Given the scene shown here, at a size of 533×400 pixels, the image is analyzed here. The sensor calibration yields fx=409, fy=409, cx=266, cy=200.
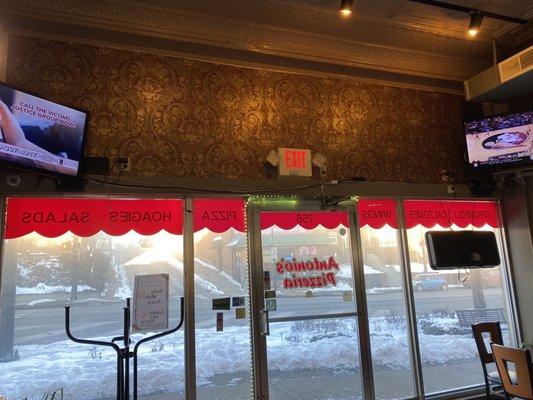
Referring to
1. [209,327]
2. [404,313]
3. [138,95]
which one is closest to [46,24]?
[138,95]

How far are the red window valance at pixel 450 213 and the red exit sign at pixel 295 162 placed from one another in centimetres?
124

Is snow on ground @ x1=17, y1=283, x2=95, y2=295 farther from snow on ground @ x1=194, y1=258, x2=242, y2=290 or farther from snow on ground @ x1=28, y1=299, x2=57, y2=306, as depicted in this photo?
snow on ground @ x1=194, y1=258, x2=242, y2=290

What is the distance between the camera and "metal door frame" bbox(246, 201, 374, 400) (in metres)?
3.55

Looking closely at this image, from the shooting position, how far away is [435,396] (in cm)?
408

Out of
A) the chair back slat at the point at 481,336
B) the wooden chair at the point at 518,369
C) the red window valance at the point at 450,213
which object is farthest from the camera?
the red window valance at the point at 450,213

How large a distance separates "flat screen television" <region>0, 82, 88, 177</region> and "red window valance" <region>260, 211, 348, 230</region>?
66.7 inches

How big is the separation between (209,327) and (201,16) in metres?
2.77

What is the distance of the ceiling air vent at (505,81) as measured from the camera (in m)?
3.93

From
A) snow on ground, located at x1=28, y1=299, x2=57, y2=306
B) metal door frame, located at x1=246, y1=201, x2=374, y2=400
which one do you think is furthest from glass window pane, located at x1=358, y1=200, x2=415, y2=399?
snow on ground, located at x1=28, y1=299, x2=57, y2=306

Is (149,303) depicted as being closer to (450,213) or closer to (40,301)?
(40,301)

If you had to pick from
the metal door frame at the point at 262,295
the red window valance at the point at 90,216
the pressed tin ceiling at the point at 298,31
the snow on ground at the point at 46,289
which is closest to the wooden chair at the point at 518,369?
the metal door frame at the point at 262,295

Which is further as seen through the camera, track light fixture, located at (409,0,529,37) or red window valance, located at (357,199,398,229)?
red window valance, located at (357,199,398,229)

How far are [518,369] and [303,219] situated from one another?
205 cm

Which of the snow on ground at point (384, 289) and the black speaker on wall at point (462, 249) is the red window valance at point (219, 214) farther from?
the black speaker on wall at point (462, 249)
